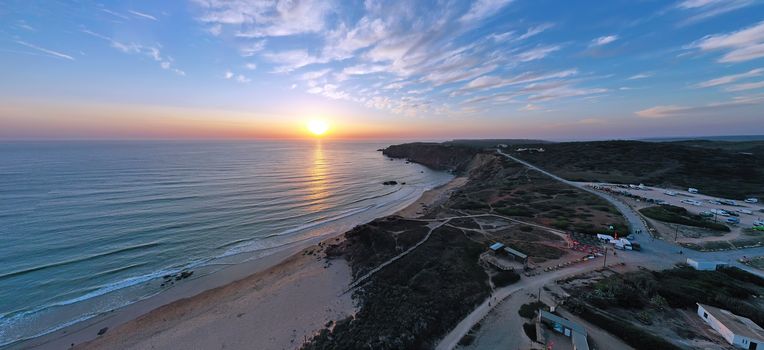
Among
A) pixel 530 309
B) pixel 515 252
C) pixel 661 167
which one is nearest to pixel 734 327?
pixel 530 309

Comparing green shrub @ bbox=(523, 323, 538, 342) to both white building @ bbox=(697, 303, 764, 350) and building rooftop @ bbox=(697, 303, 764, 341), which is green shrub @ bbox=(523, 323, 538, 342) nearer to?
white building @ bbox=(697, 303, 764, 350)

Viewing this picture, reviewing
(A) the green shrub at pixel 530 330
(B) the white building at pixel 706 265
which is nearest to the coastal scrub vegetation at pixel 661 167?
(B) the white building at pixel 706 265

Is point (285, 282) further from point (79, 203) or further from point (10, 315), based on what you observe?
point (79, 203)

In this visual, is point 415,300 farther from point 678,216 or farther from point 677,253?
point 678,216

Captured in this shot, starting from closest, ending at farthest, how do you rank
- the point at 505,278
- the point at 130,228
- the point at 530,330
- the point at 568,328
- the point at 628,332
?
1. the point at 628,332
2. the point at 568,328
3. the point at 530,330
4. the point at 505,278
5. the point at 130,228

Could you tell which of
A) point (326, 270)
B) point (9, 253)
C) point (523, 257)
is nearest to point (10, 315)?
point (9, 253)

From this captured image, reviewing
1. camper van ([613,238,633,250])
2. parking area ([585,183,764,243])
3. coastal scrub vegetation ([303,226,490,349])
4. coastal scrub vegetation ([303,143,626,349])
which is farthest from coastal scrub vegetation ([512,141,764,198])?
coastal scrub vegetation ([303,226,490,349])
